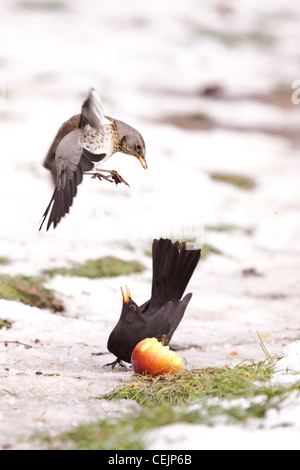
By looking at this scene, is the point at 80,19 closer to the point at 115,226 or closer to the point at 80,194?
the point at 80,194

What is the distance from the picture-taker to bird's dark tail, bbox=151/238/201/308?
3.92 m

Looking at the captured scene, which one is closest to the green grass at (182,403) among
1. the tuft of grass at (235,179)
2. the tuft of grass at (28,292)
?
the tuft of grass at (28,292)

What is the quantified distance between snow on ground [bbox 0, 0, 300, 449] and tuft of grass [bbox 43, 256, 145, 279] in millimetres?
134

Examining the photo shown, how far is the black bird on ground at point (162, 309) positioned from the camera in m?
3.89

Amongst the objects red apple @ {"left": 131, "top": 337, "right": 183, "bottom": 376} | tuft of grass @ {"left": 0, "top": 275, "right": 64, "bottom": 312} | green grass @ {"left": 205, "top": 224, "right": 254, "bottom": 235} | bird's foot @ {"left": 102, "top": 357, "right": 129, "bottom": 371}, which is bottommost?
bird's foot @ {"left": 102, "top": 357, "right": 129, "bottom": 371}

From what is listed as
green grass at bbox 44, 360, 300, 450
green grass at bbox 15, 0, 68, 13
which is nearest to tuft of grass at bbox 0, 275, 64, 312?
green grass at bbox 44, 360, 300, 450

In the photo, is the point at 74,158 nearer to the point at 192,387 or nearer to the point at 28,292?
the point at 192,387

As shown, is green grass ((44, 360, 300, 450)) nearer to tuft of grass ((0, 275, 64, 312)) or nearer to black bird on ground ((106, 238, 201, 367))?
black bird on ground ((106, 238, 201, 367))

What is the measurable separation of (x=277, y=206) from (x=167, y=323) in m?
8.29

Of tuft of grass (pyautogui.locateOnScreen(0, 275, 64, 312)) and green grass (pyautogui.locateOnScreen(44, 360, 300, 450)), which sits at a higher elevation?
tuft of grass (pyautogui.locateOnScreen(0, 275, 64, 312))

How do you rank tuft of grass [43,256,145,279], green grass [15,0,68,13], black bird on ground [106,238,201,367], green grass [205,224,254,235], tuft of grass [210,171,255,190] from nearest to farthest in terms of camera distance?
black bird on ground [106,238,201,367]
tuft of grass [43,256,145,279]
green grass [205,224,254,235]
tuft of grass [210,171,255,190]
green grass [15,0,68,13]

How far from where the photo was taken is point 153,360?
11.8 ft

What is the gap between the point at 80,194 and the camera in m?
10.1

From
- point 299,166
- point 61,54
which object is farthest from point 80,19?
point 299,166
